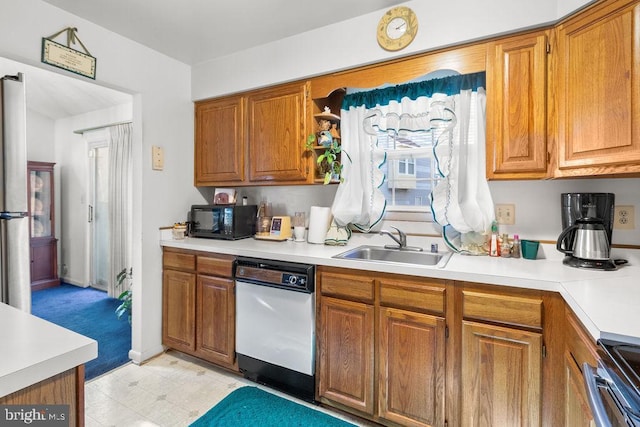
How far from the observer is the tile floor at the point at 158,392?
1.87 metres

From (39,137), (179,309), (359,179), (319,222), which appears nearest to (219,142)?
(319,222)

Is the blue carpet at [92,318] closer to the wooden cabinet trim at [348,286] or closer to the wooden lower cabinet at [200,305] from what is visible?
the wooden lower cabinet at [200,305]

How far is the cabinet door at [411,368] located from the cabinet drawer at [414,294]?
0.15ft

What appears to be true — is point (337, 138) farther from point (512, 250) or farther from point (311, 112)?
point (512, 250)

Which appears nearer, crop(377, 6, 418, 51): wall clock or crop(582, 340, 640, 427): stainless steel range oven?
crop(582, 340, 640, 427): stainless steel range oven

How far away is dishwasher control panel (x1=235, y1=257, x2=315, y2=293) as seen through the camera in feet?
6.34

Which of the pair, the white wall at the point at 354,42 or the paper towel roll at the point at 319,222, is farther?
the paper towel roll at the point at 319,222

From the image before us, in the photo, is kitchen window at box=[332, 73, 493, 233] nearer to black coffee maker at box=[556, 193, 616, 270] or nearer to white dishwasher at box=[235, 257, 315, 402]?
black coffee maker at box=[556, 193, 616, 270]

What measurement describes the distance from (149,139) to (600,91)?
2815mm

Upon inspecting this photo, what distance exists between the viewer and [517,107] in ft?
5.66

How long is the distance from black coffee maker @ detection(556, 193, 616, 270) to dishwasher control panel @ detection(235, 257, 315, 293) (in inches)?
52.8

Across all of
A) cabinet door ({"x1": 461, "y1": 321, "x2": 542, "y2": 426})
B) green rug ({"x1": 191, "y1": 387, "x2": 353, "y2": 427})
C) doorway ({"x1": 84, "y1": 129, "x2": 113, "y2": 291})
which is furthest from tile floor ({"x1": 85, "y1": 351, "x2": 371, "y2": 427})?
doorway ({"x1": 84, "y1": 129, "x2": 113, "y2": 291})

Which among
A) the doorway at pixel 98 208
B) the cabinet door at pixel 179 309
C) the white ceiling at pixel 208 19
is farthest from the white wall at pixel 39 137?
the cabinet door at pixel 179 309

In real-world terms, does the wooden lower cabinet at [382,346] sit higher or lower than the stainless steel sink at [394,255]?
lower
